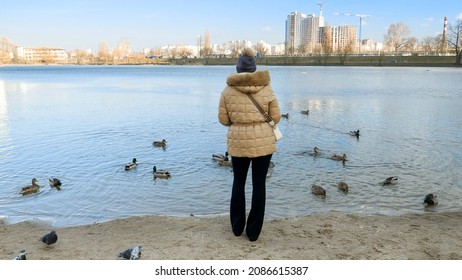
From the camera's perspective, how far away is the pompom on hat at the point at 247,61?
453 cm

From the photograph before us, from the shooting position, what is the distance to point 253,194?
494 centimetres

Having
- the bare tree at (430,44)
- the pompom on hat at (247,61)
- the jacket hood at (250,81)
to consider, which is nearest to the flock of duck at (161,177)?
the jacket hood at (250,81)

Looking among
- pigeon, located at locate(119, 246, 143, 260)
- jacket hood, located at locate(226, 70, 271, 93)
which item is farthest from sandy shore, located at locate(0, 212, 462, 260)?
jacket hood, located at locate(226, 70, 271, 93)

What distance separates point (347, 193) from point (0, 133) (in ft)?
50.8

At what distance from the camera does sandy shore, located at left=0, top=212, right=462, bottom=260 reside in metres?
4.88

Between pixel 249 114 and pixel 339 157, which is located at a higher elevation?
pixel 249 114

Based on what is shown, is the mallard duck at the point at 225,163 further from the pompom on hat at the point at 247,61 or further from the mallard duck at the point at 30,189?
the pompom on hat at the point at 247,61

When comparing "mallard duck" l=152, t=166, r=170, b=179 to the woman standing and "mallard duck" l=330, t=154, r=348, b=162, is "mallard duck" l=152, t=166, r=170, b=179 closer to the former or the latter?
"mallard duck" l=330, t=154, r=348, b=162

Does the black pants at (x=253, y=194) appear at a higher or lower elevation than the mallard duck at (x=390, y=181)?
higher

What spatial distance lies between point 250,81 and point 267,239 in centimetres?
213

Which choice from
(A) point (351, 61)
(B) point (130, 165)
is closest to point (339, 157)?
(B) point (130, 165)

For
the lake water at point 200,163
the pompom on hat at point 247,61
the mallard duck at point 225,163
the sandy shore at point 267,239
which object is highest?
the pompom on hat at point 247,61

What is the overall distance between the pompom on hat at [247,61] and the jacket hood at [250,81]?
7.2 inches

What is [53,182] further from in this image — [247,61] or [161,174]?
[247,61]
